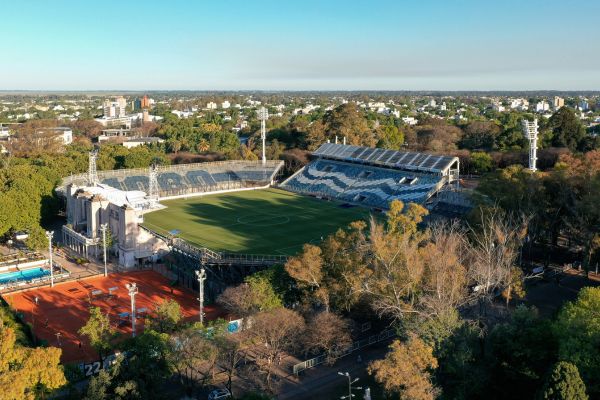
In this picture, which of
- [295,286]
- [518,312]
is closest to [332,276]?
[295,286]

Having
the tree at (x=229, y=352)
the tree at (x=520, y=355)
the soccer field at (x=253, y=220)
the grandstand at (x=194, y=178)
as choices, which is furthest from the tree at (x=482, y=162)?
the tree at (x=229, y=352)

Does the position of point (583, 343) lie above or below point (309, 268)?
below

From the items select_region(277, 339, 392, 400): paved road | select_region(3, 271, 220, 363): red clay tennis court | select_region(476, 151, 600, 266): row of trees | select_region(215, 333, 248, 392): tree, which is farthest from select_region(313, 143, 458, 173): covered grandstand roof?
select_region(215, 333, 248, 392): tree

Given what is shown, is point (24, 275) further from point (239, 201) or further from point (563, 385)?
point (563, 385)

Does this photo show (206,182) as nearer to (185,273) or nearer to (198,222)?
(198,222)

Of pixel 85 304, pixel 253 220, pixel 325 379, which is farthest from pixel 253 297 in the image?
pixel 253 220

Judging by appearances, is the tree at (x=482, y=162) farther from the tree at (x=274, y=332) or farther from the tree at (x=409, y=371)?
the tree at (x=409, y=371)

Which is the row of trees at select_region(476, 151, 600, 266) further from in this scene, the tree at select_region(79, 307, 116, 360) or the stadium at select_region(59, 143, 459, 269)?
the tree at select_region(79, 307, 116, 360)
